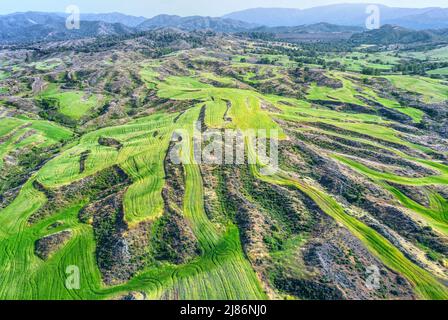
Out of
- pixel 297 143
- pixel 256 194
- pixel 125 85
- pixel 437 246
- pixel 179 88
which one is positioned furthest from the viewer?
pixel 125 85

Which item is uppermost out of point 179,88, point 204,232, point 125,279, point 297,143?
point 179,88

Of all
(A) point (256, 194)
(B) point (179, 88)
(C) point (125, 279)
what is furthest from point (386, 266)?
(B) point (179, 88)

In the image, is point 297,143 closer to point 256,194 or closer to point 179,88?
point 256,194

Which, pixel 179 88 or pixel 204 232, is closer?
pixel 204 232

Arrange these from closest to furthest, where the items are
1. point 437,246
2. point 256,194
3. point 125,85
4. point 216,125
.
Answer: point 437,246 < point 256,194 < point 216,125 < point 125,85

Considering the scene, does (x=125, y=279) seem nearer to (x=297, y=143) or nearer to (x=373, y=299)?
(x=373, y=299)

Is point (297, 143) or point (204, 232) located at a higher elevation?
Answer: point (297, 143)
